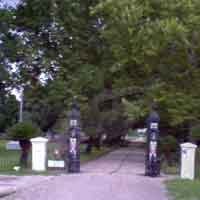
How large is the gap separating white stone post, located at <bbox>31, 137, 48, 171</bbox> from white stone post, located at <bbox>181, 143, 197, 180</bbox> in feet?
17.2

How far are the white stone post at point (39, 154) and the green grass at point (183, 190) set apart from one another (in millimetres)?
5357

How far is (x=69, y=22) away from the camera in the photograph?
105ft

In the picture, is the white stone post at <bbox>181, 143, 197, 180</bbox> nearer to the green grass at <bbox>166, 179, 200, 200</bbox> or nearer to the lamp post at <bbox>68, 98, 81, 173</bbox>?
the green grass at <bbox>166, 179, 200, 200</bbox>

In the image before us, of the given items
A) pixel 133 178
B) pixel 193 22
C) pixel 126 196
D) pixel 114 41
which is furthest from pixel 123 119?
pixel 126 196

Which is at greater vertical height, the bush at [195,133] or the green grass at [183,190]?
the bush at [195,133]

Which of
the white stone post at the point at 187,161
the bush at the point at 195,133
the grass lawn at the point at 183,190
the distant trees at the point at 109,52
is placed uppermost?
the distant trees at the point at 109,52

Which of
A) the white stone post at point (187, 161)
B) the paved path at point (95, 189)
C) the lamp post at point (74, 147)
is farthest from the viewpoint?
the white stone post at point (187, 161)

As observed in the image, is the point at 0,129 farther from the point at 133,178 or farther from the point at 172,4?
the point at 133,178

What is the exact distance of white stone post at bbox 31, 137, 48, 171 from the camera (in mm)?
22484

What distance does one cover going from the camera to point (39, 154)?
2253 centimetres

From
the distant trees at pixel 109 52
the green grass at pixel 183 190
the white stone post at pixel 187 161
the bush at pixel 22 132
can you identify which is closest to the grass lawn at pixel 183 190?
the green grass at pixel 183 190

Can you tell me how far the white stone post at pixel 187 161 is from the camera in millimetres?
22250

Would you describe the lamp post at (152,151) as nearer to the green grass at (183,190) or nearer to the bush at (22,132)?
the green grass at (183,190)

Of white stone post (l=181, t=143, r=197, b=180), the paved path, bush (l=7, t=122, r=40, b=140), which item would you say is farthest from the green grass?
bush (l=7, t=122, r=40, b=140)
